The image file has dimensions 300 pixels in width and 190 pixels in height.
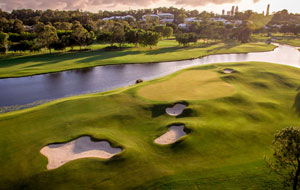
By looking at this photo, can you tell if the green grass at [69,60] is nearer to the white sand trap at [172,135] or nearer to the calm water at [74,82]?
the calm water at [74,82]

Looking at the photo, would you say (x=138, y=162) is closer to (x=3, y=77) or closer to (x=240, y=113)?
(x=240, y=113)

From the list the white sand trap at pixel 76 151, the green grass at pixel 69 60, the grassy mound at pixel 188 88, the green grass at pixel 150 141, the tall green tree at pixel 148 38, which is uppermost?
the tall green tree at pixel 148 38

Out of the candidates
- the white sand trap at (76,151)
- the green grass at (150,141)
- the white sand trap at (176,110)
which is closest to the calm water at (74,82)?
the green grass at (150,141)

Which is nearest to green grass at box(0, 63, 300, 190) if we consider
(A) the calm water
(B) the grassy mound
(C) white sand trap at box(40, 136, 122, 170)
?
(C) white sand trap at box(40, 136, 122, 170)

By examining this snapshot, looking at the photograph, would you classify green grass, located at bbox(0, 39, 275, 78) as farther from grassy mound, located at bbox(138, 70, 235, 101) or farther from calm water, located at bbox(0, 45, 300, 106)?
grassy mound, located at bbox(138, 70, 235, 101)

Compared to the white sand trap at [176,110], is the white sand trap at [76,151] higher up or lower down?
lower down

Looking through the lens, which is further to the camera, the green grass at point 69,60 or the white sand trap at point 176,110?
the green grass at point 69,60

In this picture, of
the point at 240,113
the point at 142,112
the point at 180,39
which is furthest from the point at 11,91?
the point at 180,39

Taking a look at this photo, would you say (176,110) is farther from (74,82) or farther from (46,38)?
(46,38)
